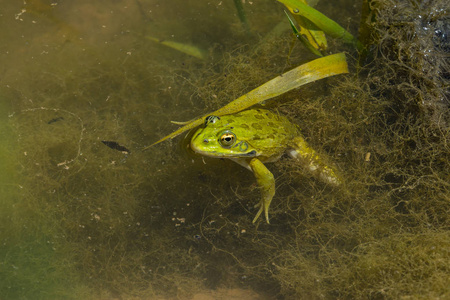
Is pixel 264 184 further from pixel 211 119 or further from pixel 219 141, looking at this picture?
pixel 211 119

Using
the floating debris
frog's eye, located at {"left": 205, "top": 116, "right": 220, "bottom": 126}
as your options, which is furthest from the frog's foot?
the floating debris

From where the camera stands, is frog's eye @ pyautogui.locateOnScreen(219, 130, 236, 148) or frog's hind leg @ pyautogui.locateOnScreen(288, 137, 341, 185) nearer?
frog's eye @ pyautogui.locateOnScreen(219, 130, 236, 148)

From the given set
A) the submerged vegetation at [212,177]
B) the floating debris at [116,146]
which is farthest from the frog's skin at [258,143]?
the floating debris at [116,146]

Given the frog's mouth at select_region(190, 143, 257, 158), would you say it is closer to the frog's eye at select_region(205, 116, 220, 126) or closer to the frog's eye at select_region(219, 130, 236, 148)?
the frog's eye at select_region(219, 130, 236, 148)

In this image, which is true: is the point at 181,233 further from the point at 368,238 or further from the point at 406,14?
the point at 406,14

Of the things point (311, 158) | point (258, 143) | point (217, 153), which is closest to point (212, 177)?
point (217, 153)

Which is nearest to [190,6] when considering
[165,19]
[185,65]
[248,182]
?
[165,19]

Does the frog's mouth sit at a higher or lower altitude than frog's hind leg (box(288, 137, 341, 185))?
higher

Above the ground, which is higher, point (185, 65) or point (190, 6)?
point (190, 6)

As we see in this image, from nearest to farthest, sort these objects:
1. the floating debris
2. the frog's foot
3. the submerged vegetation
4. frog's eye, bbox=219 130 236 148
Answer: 1. frog's eye, bbox=219 130 236 148
2. the submerged vegetation
3. the frog's foot
4. the floating debris
